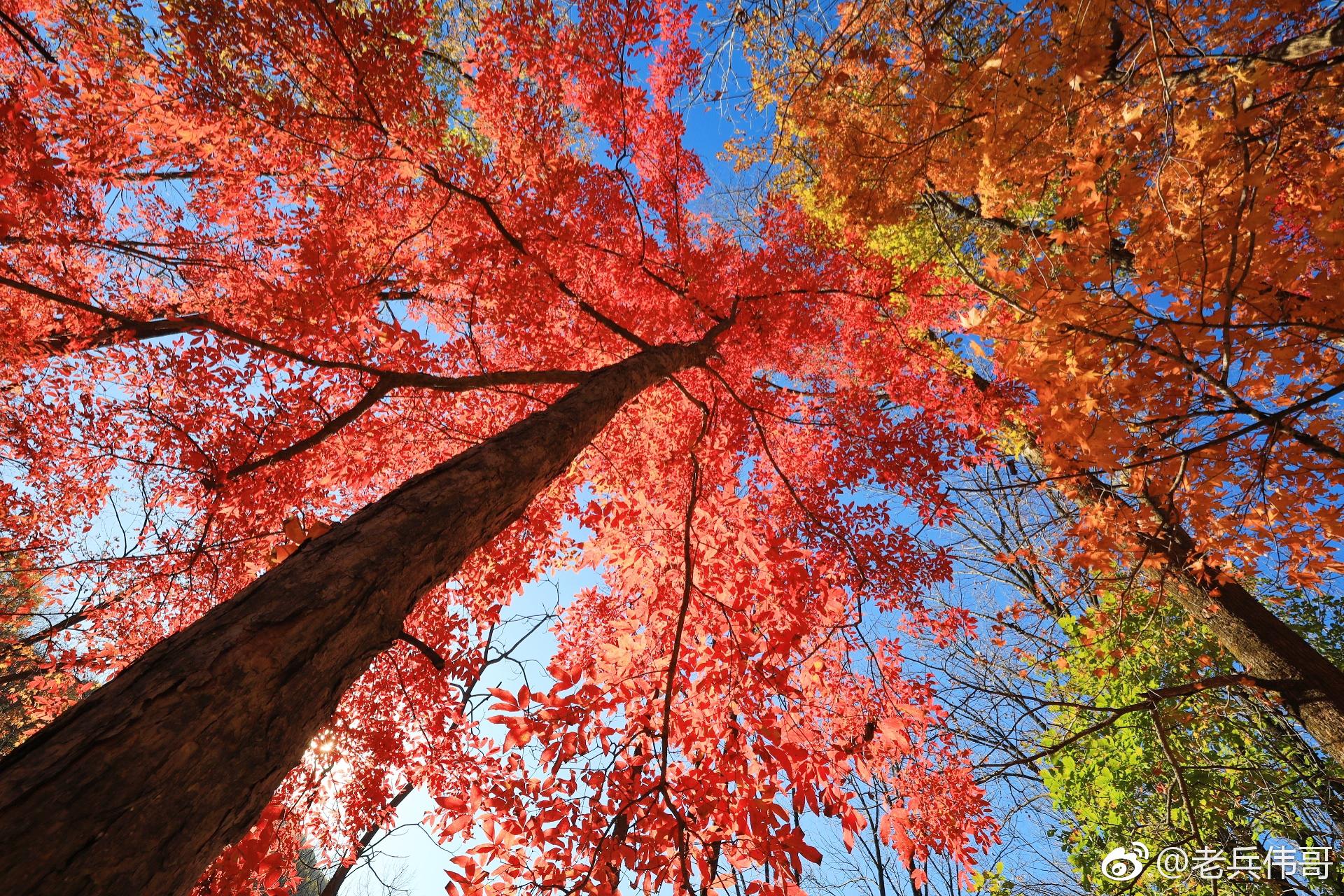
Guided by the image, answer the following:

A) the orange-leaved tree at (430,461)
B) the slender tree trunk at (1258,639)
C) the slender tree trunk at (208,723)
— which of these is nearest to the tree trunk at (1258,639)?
the slender tree trunk at (1258,639)

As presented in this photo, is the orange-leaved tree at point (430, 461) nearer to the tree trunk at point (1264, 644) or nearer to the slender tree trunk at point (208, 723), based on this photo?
the slender tree trunk at point (208, 723)

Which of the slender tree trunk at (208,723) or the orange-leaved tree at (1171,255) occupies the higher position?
the orange-leaved tree at (1171,255)

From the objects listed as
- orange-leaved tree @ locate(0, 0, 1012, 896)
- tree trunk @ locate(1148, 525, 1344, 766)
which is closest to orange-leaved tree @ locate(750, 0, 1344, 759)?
tree trunk @ locate(1148, 525, 1344, 766)

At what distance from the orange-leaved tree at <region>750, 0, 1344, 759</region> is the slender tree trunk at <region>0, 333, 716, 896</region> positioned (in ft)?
8.43

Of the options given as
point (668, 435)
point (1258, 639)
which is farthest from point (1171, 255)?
point (668, 435)

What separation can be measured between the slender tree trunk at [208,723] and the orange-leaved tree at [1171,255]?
2.57 metres

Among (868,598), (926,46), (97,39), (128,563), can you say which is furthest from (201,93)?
(868,598)

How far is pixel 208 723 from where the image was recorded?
102 cm

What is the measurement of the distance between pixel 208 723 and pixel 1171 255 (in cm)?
392

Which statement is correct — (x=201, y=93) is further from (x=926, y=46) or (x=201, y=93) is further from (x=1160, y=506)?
(x=1160, y=506)

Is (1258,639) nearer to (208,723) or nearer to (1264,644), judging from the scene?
(1264,644)

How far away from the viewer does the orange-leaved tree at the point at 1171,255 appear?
A: 2.10m

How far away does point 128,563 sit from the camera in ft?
17.6

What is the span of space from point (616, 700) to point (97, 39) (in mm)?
8436
